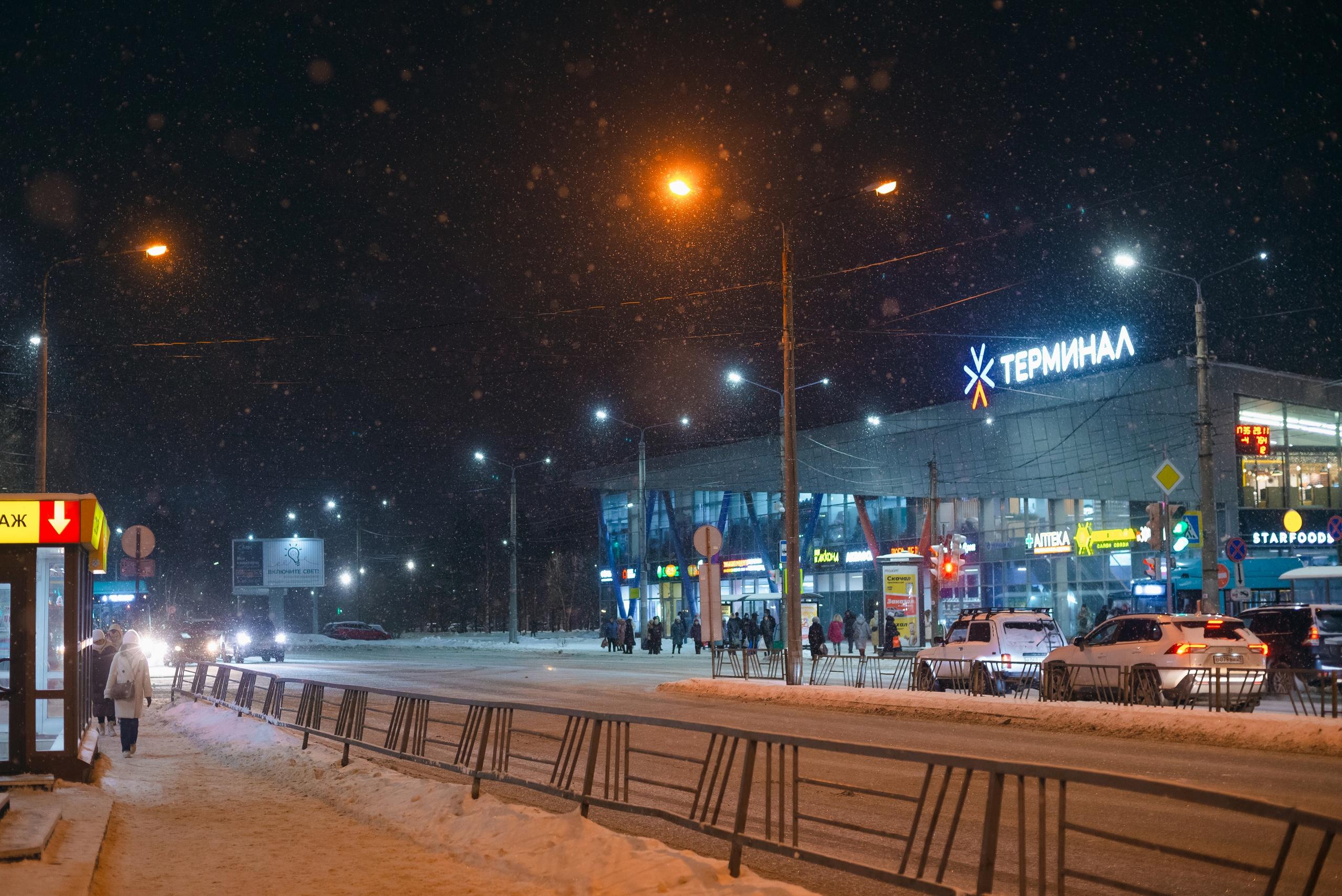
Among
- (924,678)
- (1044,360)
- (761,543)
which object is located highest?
(1044,360)

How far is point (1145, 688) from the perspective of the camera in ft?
62.8

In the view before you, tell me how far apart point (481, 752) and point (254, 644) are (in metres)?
36.3

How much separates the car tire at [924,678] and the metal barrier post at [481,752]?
1388 cm

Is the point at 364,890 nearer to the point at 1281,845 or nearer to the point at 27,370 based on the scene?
the point at 1281,845

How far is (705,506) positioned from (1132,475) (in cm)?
2734

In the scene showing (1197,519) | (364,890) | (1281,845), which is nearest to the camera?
(1281,845)

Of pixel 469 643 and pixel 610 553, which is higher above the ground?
pixel 610 553

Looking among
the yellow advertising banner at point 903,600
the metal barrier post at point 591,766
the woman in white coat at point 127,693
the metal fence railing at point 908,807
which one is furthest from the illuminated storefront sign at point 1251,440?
the woman in white coat at point 127,693

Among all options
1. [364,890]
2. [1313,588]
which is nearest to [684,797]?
[364,890]

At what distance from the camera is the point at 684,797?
32.4 feet

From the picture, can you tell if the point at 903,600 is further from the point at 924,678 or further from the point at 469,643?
the point at 469,643

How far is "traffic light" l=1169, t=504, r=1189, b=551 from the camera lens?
2647 cm

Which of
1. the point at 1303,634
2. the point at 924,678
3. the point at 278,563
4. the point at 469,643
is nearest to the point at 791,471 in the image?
the point at 924,678

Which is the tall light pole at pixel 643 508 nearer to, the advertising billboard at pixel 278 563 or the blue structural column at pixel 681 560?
the blue structural column at pixel 681 560
